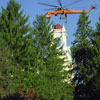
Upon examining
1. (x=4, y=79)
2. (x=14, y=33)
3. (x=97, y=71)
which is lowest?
(x=4, y=79)

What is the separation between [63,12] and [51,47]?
25.9m

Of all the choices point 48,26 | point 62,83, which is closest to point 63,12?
point 48,26

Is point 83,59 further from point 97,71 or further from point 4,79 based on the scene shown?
point 4,79

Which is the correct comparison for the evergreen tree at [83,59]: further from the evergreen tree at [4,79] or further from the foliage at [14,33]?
the evergreen tree at [4,79]

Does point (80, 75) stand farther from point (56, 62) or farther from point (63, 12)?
point (63, 12)

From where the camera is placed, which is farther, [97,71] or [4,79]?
[97,71]

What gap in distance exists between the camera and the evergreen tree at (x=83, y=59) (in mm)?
42406

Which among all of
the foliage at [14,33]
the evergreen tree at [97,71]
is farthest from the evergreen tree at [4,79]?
the evergreen tree at [97,71]

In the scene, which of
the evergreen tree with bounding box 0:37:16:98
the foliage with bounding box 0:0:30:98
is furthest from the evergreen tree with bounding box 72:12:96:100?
the evergreen tree with bounding box 0:37:16:98

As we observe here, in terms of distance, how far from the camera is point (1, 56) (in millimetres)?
28500

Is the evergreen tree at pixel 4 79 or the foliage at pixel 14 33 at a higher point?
the foliage at pixel 14 33

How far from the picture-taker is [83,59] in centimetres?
4572

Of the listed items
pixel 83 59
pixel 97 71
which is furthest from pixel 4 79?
pixel 83 59

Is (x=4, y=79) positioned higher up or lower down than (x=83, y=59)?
lower down
